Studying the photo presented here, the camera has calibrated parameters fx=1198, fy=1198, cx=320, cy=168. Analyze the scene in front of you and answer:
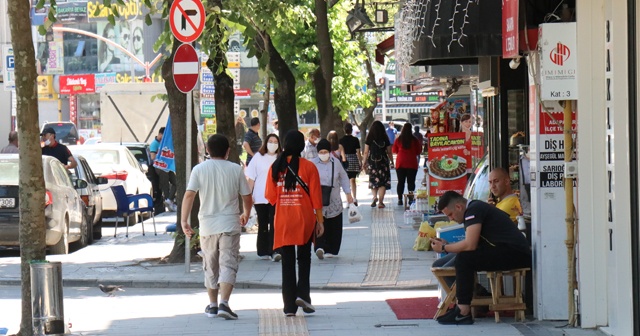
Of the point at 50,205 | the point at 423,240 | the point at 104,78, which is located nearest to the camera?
the point at 423,240

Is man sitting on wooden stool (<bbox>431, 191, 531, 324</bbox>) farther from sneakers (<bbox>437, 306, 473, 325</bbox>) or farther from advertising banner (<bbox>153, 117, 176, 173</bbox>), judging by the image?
advertising banner (<bbox>153, 117, 176, 173</bbox>)

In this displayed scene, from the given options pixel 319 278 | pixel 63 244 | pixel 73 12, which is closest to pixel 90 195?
pixel 63 244

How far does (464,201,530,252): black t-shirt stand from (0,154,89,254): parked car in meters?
7.92

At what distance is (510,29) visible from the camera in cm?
1034

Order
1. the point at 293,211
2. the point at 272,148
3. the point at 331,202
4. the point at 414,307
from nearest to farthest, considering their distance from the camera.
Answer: the point at 293,211 < the point at 414,307 < the point at 272,148 < the point at 331,202

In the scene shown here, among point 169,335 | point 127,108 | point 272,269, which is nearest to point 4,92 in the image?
point 127,108

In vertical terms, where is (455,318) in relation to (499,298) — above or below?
below

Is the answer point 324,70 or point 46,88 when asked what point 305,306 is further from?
point 46,88

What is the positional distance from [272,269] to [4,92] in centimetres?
1896

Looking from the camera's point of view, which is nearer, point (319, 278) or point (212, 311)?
point (212, 311)

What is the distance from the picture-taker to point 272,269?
50.0 ft

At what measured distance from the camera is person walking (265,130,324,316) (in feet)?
35.7

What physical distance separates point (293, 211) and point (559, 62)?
2.75m

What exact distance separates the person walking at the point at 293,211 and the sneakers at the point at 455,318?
1.38 metres
